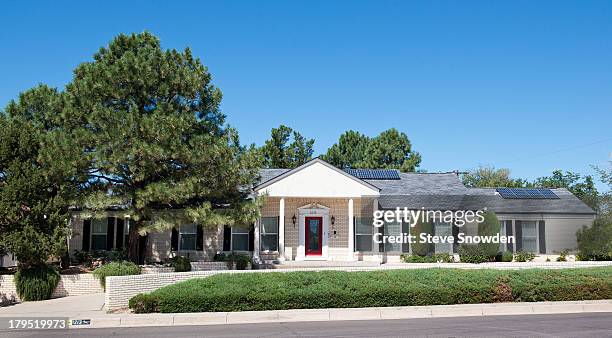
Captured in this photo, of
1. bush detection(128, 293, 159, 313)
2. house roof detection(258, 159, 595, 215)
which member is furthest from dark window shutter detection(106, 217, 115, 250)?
bush detection(128, 293, 159, 313)

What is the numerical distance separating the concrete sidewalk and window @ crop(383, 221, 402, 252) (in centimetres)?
1203

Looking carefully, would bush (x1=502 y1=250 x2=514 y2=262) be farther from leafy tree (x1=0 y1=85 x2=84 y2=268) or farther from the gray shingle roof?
leafy tree (x1=0 y1=85 x2=84 y2=268)

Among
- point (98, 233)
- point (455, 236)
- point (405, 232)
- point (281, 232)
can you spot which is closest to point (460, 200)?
point (455, 236)

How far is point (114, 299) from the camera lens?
15047 mm

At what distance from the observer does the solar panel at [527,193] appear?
28234 millimetres

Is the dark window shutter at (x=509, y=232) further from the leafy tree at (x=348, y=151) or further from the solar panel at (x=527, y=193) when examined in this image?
the leafy tree at (x=348, y=151)

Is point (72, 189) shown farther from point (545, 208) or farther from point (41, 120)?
point (545, 208)

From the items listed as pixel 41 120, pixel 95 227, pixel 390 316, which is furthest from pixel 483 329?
pixel 95 227

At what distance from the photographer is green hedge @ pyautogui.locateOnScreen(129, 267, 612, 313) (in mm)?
13984

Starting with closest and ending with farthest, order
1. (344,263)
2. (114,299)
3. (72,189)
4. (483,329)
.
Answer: (483,329)
(114,299)
(72,189)
(344,263)

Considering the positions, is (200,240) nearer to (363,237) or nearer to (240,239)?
(240,239)

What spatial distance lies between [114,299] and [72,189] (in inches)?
238

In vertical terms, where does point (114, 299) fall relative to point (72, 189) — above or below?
below

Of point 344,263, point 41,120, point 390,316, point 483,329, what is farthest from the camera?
point 344,263
